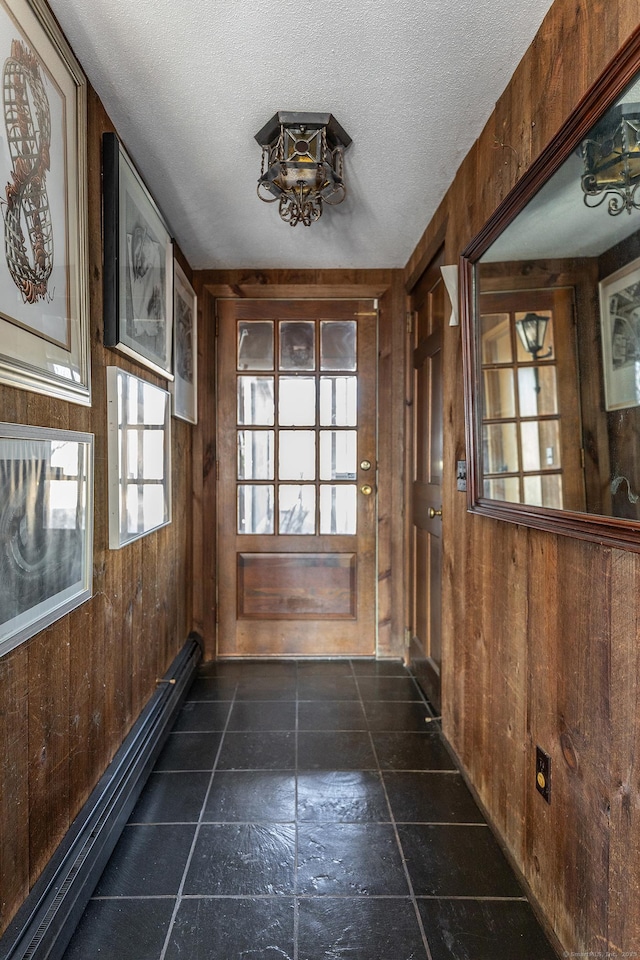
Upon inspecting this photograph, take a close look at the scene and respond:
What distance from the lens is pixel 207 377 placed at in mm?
2984

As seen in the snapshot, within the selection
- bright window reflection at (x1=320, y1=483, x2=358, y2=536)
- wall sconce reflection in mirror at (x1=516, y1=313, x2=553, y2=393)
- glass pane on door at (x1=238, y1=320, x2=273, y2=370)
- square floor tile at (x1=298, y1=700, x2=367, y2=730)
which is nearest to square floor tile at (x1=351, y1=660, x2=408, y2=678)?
square floor tile at (x1=298, y1=700, x2=367, y2=730)

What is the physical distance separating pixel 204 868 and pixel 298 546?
1729mm

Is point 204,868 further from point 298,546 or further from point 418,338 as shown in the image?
point 418,338

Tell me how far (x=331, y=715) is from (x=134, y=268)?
1.94 metres

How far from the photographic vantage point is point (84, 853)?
1.32m

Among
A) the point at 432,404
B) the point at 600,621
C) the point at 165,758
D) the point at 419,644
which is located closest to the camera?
the point at 600,621

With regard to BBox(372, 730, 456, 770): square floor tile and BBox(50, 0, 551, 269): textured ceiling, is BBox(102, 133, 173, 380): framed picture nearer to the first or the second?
BBox(50, 0, 551, 269): textured ceiling

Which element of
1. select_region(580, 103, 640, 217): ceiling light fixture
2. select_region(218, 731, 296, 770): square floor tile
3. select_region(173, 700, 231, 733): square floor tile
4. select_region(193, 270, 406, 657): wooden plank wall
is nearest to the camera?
select_region(580, 103, 640, 217): ceiling light fixture

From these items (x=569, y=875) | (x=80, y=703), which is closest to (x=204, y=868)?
(x=80, y=703)

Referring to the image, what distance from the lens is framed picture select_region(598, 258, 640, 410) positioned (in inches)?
33.7

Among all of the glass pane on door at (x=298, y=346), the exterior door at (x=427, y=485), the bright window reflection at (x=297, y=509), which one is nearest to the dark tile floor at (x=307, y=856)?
the exterior door at (x=427, y=485)

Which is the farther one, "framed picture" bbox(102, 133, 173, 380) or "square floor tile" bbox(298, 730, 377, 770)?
"square floor tile" bbox(298, 730, 377, 770)

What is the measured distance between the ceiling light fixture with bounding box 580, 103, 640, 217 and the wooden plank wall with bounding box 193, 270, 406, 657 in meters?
1.99

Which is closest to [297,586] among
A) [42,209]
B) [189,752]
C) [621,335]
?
[189,752]
